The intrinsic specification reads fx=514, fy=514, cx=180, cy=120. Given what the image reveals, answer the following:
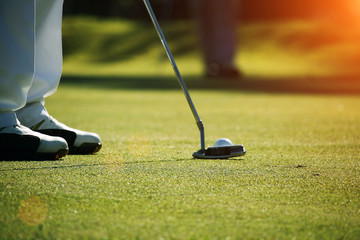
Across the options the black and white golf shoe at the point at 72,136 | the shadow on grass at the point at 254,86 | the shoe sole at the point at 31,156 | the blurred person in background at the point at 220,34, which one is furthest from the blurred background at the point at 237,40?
the shoe sole at the point at 31,156

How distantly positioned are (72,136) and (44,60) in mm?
377

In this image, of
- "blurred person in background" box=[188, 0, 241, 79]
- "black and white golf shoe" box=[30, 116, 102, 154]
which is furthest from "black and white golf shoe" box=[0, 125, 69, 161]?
"blurred person in background" box=[188, 0, 241, 79]

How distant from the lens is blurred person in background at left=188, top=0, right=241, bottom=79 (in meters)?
16.1

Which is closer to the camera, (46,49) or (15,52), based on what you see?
(15,52)

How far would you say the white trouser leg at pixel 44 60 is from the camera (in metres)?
2.29

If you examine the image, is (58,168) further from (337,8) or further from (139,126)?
(337,8)

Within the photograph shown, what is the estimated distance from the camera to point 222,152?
2193mm

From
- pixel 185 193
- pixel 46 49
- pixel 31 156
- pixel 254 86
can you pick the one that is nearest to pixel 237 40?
pixel 254 86

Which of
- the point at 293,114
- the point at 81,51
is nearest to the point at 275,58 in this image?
the point at 81,51

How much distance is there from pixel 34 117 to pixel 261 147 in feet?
3.76

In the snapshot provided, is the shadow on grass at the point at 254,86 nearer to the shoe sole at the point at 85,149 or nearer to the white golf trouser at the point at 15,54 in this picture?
the shoe sole at the point at 85,149

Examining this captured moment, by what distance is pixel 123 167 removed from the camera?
196 cm

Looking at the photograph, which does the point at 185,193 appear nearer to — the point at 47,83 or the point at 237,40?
the point at 47,83

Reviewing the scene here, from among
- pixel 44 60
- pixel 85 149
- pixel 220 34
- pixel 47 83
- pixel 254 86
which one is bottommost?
pixel 254 86
